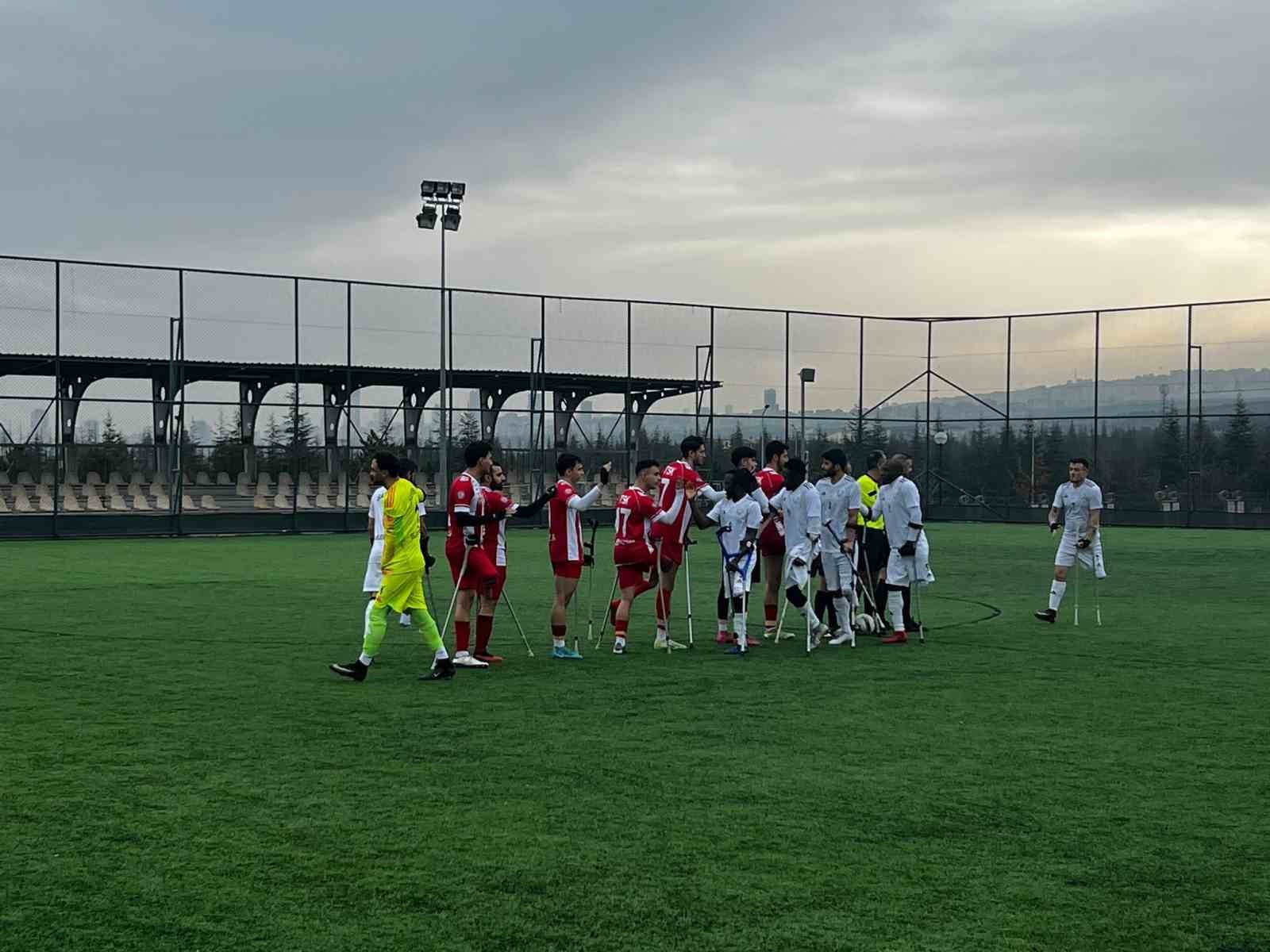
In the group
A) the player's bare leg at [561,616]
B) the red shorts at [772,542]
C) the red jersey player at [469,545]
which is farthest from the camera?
the red shorts at [772,542]

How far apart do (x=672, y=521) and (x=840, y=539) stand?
1871 millimetres

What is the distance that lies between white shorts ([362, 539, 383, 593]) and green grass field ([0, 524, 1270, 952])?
743 mm

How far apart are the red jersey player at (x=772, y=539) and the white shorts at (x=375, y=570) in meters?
4.10

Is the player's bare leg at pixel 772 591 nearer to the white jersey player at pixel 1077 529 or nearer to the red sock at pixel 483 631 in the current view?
the white jersey player at pixel 1077 529

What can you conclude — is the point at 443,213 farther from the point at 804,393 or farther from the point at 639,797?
the point at 639,797

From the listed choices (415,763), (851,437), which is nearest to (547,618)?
(415,763)

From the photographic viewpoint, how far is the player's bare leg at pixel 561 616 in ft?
41.8

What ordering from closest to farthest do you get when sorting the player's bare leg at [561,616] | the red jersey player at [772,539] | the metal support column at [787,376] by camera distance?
the player's bare leg at [561,616] → the red jersey player at [772,539] → the metal support column at [787,376]

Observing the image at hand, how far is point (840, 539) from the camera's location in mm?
14023

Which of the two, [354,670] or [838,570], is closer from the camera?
[354,670]

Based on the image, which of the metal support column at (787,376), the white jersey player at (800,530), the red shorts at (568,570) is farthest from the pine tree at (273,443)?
the red shorts at (568,570)

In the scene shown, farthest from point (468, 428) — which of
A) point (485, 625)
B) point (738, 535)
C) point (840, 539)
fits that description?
point (485, 625)

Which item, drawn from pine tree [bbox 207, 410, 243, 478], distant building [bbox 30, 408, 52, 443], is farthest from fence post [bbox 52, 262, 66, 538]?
pine tree [bbox 207, 410, 243, 478]

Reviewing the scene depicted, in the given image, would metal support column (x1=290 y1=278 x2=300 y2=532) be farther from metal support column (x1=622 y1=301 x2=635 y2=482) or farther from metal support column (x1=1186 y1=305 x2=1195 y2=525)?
metal support column (x1=1186 y1=305 x2=1195 y2=525)
